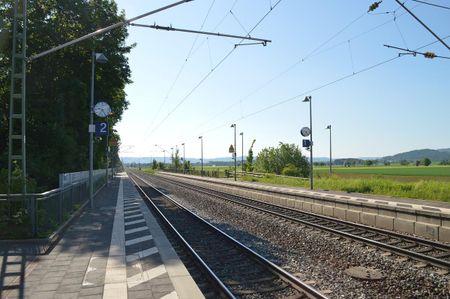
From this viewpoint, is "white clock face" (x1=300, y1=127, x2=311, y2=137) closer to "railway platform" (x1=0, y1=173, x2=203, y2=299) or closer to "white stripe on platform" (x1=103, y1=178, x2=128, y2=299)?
"railway platform" (x1=0, y1=173, x2=203, y2=299)

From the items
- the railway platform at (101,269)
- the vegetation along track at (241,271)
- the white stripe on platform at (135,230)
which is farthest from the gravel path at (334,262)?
the white stripe on platform at (135,230)

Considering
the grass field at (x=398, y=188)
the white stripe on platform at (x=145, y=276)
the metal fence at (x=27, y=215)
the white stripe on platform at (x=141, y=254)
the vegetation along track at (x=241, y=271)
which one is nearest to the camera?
the vegetation along track at (x=241, y=271)

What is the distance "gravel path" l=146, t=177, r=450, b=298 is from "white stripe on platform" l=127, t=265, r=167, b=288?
8.41 feet

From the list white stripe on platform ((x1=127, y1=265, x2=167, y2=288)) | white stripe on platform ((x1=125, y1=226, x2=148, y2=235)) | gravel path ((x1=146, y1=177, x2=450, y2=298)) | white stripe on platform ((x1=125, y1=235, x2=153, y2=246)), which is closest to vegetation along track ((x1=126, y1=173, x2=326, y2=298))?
gravel path ((x1=146, y1=177, x2=450, y2=298))

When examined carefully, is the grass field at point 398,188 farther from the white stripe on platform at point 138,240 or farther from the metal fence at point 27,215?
the metal fence at point 27,215

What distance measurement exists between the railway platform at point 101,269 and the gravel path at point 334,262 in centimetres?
243

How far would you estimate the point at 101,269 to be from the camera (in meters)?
8.40

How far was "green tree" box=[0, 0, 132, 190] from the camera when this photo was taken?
87.6 feet

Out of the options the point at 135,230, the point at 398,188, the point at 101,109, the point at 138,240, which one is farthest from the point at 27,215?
the point at 398,188

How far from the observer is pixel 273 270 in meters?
8.61

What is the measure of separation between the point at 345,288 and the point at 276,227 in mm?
7746

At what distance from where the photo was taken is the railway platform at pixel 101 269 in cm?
693

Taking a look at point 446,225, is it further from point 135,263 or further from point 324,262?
point 135,263

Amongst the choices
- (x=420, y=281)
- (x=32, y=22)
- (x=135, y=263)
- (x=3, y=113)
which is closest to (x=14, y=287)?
(x=135, y=263)
